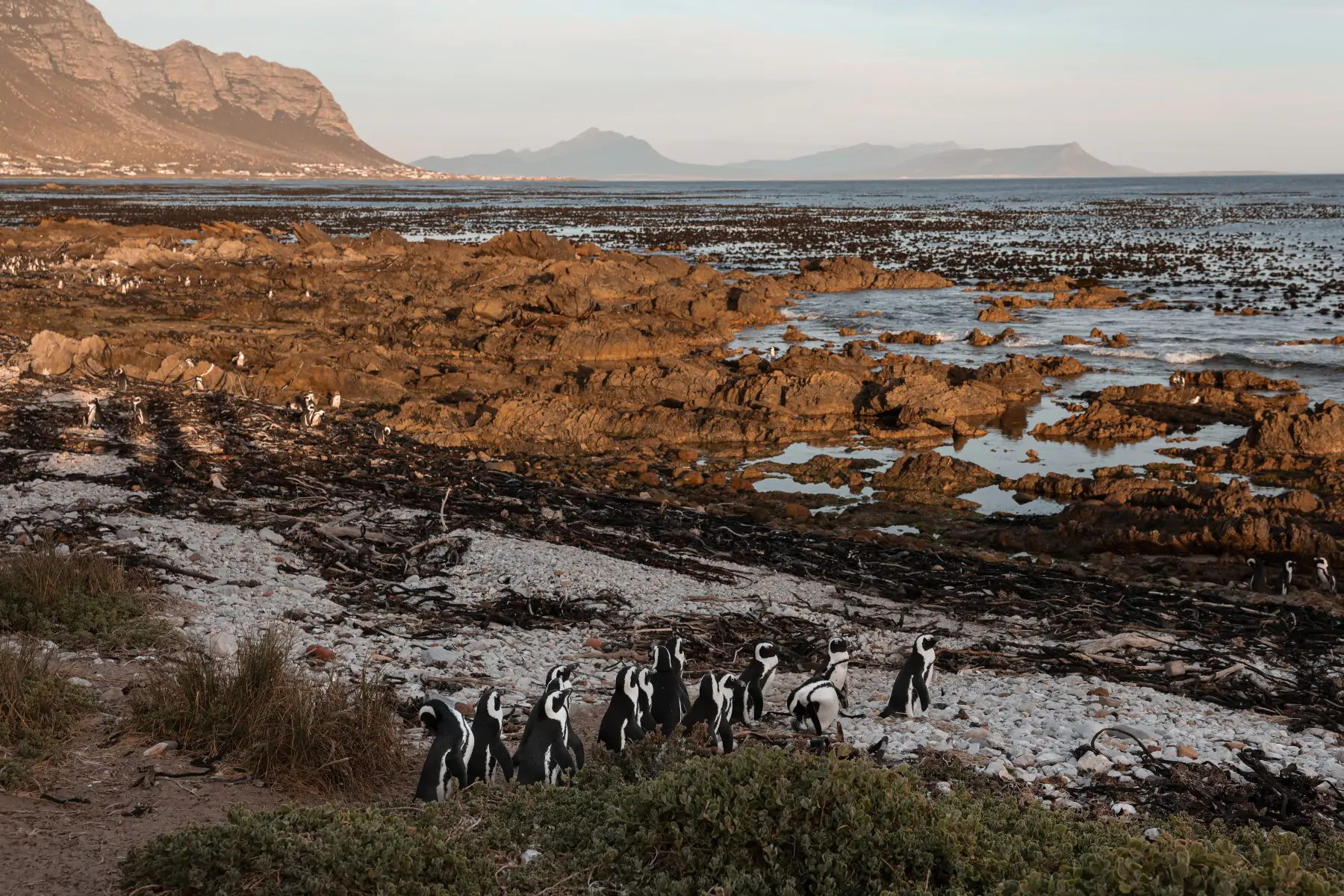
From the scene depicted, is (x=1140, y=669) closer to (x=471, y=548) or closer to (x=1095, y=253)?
(x=471, y=548)

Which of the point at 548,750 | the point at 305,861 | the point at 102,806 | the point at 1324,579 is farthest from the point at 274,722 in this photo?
the point at 1324,579

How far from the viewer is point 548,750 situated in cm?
545

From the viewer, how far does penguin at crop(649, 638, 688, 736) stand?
252 inches

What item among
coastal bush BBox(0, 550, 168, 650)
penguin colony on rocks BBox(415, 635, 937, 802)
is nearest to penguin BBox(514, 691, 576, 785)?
penguin colony on rocks BBox(415, 635, 937, 802)

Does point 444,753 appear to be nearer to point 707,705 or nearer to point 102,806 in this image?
point 102,806

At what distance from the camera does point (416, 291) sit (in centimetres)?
3005

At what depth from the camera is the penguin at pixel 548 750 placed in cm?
538

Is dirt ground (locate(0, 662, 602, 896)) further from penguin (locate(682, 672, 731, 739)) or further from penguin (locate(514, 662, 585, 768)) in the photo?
penguin (locate(682, 672, 731, 739))

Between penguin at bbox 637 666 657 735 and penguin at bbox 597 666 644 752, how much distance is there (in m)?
0.11

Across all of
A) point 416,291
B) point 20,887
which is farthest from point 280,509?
point 416,291

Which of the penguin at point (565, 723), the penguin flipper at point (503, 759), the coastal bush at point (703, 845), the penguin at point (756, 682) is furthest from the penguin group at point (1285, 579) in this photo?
the penguin flipper at point (503, 759)

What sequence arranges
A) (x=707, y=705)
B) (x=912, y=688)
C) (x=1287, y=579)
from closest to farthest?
(x=707, y=705)
(x=912, y=688)
(x=1287, y=579)

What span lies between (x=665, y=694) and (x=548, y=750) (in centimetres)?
117

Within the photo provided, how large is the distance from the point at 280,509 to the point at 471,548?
2132 millimetres
